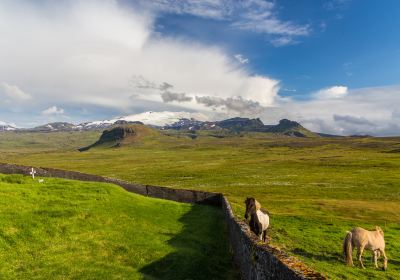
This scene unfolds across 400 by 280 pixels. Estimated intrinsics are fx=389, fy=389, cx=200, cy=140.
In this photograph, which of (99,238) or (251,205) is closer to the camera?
(251,205)

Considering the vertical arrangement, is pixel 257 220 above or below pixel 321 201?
above

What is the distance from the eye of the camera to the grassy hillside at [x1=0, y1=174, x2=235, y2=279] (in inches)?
926

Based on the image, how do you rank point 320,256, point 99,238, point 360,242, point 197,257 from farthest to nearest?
1. point 320,256
2. point 99,238
3. point 197,257
4. point 360,242

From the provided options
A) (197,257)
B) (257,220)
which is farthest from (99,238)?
(257,220)

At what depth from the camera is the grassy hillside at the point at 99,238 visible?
23533 millimetres

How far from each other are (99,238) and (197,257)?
25.7 feet

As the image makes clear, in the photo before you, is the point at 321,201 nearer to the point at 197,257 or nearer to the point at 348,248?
the point at 348,248

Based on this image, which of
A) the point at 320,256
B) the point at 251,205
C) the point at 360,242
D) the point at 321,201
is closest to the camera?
the point at 360,242

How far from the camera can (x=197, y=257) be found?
88.6 feet

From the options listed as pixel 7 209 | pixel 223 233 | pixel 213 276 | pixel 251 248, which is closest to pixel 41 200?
pixel 7 209

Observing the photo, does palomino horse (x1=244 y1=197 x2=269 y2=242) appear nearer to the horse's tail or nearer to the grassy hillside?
→ the grassy hillside

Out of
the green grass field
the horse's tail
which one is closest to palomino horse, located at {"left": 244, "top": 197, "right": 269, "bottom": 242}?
the green grass field

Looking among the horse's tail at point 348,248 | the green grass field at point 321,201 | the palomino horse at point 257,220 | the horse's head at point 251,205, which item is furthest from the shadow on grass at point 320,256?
the horse's head at point 251,205

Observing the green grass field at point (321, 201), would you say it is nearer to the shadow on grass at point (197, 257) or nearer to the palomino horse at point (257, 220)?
the palomino horse at point (257, 220)
